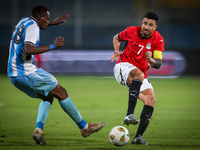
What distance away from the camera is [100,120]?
258 inches

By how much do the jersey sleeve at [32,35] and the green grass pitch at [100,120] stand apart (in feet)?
4.59

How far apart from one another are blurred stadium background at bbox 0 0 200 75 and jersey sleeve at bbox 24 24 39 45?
47.8 feet

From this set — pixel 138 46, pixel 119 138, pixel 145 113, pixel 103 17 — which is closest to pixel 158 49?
pixel 138 46

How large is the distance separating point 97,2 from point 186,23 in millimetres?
6477

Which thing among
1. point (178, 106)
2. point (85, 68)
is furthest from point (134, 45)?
point (85, 68)

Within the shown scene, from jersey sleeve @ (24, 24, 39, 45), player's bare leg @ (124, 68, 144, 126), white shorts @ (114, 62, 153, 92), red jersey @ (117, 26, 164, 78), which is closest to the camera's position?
jersey sleeve @ (24, 24, 39, 45)

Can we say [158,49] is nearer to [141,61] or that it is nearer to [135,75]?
[141,61]

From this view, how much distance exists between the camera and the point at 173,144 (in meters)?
4.52

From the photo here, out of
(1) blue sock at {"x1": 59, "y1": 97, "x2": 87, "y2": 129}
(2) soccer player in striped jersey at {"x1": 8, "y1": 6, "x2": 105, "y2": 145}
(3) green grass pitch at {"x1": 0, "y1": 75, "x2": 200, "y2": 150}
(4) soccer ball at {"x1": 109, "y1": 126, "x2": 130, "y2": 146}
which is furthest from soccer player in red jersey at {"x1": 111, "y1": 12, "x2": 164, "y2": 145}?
(2) soccer player in striped jersey at {"x1": 8, "y1": 6, "x2": 105, "y2": 145}

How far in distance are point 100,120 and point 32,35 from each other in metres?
2.91

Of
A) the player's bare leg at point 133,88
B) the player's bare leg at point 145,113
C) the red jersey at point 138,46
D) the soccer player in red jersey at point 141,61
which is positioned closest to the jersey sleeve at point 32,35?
the soccer player in red jersey at point 141,61

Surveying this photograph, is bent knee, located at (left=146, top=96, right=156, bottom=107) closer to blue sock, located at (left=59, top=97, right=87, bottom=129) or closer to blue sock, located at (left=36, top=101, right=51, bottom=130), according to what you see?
blue sock, located at (left=59, top=97, right=87, bottom=129)

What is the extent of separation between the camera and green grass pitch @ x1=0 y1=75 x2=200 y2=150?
4.52 m

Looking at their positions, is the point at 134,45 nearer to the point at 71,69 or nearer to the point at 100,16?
the point at 71,69
